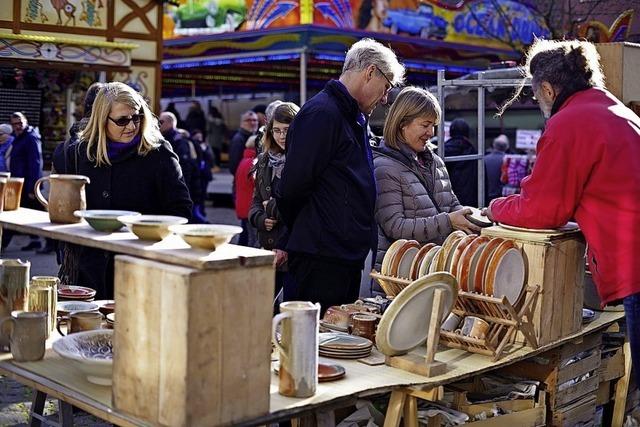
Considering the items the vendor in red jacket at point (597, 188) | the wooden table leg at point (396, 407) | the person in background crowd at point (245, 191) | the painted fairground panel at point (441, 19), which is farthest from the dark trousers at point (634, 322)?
the painted fairground panel at point (441, 19)

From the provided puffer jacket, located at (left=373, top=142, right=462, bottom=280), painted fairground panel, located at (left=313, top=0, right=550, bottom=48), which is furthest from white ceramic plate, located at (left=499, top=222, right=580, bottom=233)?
painted fairground panel, located at (left=313, top=0, right=550, bottom=48)

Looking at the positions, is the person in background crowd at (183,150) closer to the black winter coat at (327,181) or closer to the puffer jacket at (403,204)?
the puffer jacket at (403,204)

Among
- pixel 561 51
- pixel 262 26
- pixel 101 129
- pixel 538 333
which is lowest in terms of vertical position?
pixel 538 333

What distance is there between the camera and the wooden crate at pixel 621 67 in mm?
4069

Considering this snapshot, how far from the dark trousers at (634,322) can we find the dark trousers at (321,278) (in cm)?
104

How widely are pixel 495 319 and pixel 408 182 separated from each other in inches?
38.8

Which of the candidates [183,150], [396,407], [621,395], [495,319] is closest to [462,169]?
[183,150]

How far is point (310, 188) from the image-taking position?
3.42 meters

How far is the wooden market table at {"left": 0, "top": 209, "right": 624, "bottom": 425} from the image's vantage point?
7.09 ft

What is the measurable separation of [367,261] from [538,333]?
1.19 metres

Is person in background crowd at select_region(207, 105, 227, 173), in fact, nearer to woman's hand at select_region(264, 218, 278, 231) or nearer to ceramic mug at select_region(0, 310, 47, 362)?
woman's hand at select_region(264, 218, 278, 231)

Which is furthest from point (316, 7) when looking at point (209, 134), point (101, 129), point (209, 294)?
point (209, 294)

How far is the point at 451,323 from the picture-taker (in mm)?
3018

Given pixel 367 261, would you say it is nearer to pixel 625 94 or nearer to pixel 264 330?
pixel 625 94
